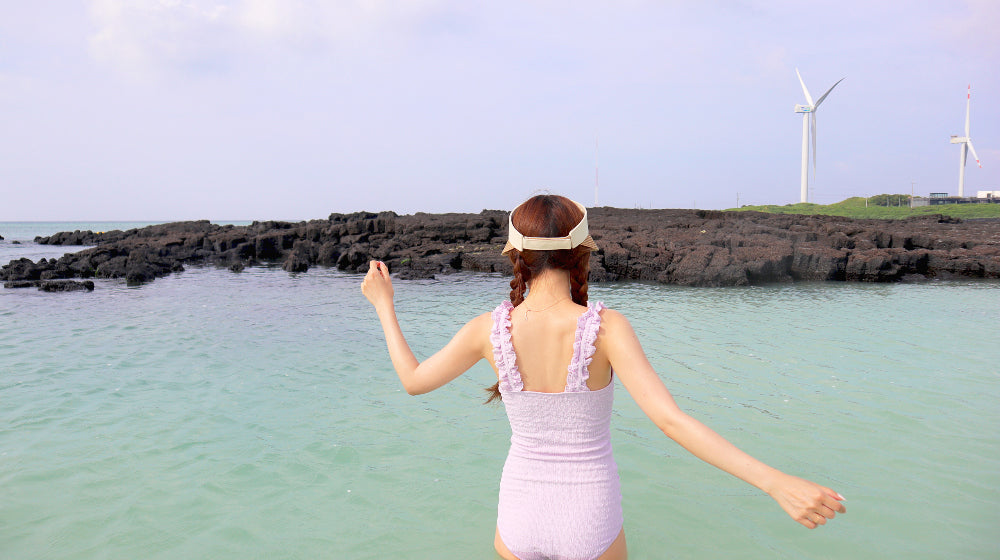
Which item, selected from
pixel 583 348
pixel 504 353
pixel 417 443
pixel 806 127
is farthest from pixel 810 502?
pixel 806 127

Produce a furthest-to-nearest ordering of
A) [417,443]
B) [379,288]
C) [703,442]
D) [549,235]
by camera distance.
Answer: [417,443]
[379,288]
[549,235]
[703,442]

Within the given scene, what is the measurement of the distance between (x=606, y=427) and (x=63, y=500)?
505cm

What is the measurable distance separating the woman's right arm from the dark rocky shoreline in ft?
57.8

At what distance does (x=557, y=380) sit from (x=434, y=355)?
0.44m

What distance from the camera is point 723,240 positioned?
22266 millimetres

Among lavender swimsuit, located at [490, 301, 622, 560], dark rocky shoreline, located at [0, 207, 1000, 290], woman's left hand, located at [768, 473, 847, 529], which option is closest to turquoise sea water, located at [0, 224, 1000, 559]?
lavender swimsuit, located at [490, 301, 622, 560]

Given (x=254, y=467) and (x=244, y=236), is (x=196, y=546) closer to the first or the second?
(x=254, y=467)

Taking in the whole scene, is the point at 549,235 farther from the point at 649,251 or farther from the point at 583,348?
the point at 649,251

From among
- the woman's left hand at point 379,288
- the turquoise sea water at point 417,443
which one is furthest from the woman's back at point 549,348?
the turquoise sea water at point 417,443

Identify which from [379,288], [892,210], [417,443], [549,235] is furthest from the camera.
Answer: [892,210]

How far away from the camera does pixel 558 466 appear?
7.26 feet

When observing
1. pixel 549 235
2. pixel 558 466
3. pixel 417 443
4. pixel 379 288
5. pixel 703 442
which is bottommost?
pixel 417 443

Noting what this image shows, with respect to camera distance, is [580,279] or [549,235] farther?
[580,279]

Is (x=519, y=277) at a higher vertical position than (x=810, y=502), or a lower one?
higher
